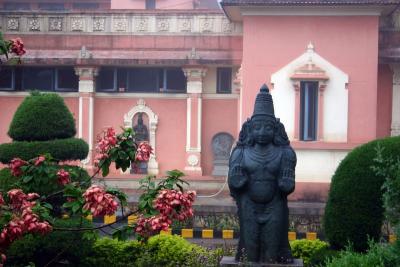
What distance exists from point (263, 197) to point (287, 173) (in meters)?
0.49

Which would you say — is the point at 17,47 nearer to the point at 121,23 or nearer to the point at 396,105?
the point at 121,23

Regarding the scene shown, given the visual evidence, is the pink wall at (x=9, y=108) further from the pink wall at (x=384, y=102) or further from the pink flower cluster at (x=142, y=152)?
the pink flower cluster at (x=142, y=152)

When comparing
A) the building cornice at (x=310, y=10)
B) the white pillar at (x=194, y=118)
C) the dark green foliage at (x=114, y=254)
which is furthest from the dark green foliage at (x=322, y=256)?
the white pillar at (x=194, y=118)

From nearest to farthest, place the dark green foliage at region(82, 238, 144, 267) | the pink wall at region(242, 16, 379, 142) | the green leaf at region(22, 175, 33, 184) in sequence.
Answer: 1. the green leaf at region(22, 175, 33, 184)
2. the dark green foliage at region(82, 238, 144, 267)
3. the pink wall at region(242, 16, 379, 142)

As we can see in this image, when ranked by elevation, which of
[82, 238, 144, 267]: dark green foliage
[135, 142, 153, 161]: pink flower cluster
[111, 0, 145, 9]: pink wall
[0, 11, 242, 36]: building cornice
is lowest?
[82, 238, 144, 267]: dark green foliage

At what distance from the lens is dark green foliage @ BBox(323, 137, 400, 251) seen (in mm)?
11062

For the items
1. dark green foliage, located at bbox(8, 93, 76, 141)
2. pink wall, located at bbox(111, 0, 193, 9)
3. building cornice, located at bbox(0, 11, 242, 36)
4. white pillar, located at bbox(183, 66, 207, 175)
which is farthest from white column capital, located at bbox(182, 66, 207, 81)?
pink wall, located at bbox(111, 0, 193, 9)

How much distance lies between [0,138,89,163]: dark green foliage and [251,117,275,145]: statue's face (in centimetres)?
391

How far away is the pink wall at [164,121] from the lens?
1003 inches

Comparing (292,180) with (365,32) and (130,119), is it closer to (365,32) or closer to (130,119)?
(365,32)

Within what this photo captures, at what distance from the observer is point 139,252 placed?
45.4ft

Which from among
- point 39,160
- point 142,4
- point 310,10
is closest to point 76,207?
point 39,160

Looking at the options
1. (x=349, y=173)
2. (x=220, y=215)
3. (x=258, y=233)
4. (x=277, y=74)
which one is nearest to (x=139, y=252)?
(x=258, y=233)

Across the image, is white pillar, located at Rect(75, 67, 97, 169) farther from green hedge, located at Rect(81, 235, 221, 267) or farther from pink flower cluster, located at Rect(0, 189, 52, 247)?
pink flower cluster, located at Rect(0, 189, 52, 247)
